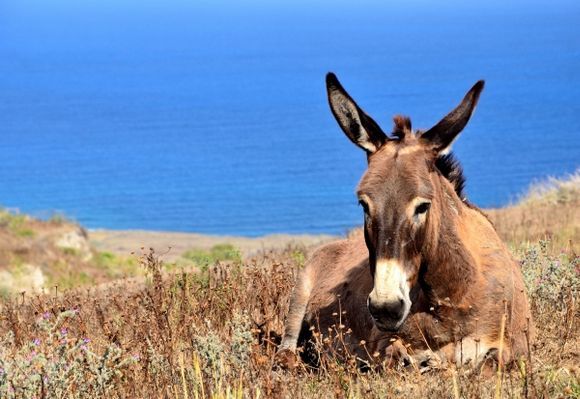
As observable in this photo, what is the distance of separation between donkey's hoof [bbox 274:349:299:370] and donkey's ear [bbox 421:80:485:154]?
230cm

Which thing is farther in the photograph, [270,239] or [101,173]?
[101,173]

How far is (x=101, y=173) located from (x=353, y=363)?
85.1m

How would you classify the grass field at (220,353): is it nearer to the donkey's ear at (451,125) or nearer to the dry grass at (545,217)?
the donkey's ear at (451,125)

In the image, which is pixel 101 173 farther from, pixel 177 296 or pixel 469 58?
pixel 469 58

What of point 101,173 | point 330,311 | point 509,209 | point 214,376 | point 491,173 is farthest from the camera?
point 101,173

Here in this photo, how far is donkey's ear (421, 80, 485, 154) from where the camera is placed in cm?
702

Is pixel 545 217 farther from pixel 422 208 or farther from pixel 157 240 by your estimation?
pixel 157 240

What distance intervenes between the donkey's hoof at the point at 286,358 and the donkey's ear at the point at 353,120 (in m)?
2.06

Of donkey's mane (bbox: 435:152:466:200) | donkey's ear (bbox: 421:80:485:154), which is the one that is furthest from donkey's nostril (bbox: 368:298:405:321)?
donkey's mane (bbox: 435:152:466:200)

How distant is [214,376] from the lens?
20.7ft

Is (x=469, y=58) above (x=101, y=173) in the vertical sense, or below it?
above

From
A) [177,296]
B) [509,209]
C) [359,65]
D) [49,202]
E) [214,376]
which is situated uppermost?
[359,65]

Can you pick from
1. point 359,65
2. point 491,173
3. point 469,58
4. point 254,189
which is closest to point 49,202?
point 254,189

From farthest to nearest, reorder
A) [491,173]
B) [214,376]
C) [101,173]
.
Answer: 1. [101,173]
2. [491,173]
3. [214,376]
